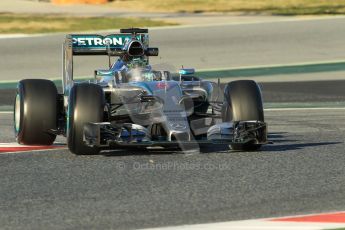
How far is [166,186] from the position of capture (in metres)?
8.80

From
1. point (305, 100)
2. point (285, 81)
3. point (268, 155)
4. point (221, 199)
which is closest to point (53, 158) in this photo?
point (268, 155)

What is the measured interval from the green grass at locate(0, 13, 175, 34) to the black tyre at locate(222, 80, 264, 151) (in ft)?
52.8

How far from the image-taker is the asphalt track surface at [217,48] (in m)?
21.9

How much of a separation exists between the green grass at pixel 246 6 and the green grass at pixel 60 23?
125 inches

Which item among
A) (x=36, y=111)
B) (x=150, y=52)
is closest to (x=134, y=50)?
(x=150, y=52)

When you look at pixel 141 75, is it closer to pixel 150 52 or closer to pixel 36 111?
pixel 150 52

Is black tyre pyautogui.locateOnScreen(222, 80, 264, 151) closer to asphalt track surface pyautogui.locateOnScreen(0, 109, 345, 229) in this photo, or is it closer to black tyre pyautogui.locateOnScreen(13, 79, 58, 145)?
asphalt track surface pyautogui.locateOnScreen(0, 109, 345, 229)

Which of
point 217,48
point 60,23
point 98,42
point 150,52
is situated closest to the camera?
point 150,52

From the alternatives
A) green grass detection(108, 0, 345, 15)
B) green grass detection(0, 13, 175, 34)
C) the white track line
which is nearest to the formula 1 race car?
the white track line

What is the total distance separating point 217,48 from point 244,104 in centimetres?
1338

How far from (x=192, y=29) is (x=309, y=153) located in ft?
53.3

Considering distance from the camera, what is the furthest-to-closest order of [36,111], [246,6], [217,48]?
[246,6]
[217,48]
[36,111]

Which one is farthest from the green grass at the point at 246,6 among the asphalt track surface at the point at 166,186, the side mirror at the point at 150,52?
the asphalt track surface at the point at 166,186

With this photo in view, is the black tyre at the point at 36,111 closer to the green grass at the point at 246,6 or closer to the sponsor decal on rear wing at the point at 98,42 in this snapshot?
the sponsor decal on rear wing at the point at 98,42
